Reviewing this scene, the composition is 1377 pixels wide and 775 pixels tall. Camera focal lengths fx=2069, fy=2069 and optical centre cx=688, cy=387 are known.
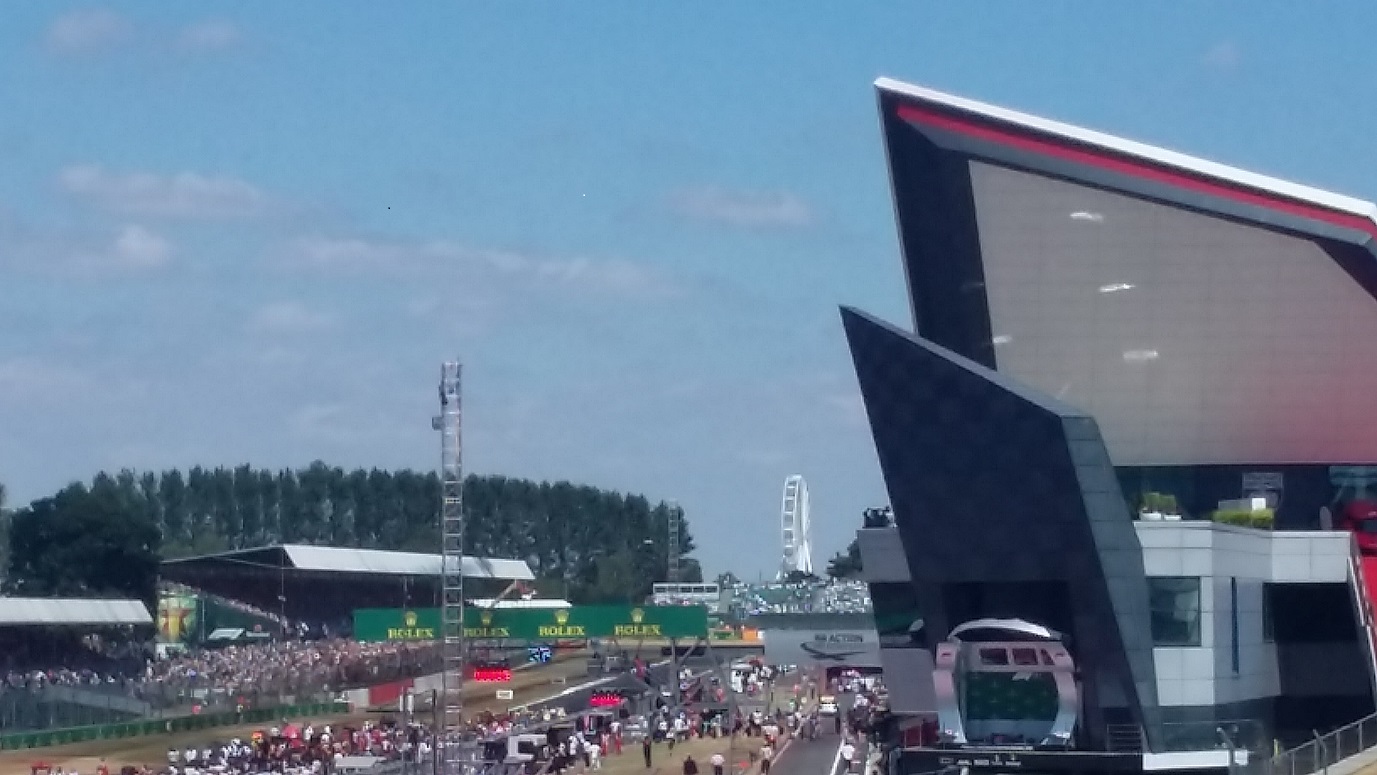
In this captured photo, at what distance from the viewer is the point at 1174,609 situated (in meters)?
45.5

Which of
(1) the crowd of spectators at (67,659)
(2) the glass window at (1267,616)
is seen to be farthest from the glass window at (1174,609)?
(1) the crowd of spectators at (67,659)

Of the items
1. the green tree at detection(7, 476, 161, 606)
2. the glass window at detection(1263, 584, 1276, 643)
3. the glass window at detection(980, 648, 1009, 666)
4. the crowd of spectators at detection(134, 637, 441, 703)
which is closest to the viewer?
the glass window at detection(980, 648, 1009, 666)

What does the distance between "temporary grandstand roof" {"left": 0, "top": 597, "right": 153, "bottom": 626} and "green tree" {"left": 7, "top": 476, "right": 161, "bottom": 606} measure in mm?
17663

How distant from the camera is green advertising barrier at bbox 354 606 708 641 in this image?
82.1 metres

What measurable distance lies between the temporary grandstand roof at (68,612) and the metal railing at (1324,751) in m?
54.7

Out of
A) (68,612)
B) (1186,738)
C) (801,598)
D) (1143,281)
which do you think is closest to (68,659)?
(68,612)

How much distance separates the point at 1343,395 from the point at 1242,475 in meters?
3.90

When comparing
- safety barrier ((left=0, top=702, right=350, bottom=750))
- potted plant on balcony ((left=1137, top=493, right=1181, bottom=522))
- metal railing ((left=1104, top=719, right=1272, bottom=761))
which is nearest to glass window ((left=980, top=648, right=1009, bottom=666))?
metal railing ((left=1104, top=719, right=1272, bottom=761))

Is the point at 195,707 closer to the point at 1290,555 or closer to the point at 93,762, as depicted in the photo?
the point at 93,762

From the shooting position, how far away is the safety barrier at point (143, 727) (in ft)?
227

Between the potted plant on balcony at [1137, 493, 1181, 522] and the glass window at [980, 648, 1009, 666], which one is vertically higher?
the potted plant on balcony at [1137, 493, 1181, 522]

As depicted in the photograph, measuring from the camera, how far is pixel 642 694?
8356 cm

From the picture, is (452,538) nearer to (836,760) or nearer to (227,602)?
(836,760)

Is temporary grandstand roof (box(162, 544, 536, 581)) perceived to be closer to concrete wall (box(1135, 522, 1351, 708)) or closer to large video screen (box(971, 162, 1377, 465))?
large video screen (box(971, 162, 1377, 465))
